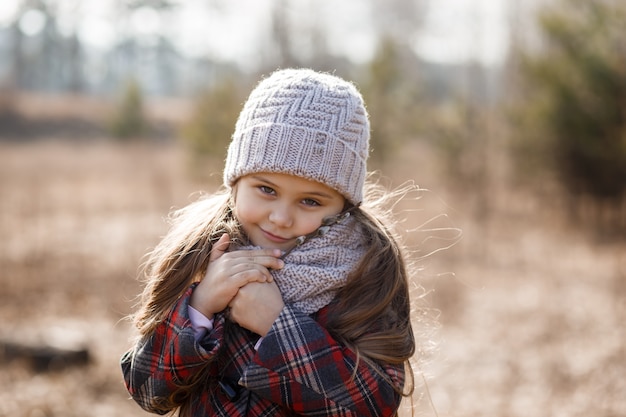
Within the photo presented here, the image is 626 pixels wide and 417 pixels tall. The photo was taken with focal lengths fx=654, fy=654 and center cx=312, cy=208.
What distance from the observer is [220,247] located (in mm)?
1728

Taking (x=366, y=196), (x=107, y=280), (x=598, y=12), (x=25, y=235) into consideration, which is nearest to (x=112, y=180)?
(x=25, y=235)

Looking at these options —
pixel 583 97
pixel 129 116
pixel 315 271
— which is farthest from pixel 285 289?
pixel 129 116

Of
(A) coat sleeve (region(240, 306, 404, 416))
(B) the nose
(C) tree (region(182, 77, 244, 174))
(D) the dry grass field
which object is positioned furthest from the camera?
(C) tree (region(182, 77, 244, 174))

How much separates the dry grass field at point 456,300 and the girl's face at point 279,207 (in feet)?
2.78

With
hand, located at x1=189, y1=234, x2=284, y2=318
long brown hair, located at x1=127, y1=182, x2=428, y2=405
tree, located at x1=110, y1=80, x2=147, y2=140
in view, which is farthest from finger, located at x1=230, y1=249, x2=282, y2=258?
tree, located at x1=110, y1=80, x2=147, y2=140

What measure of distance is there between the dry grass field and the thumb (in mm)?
927

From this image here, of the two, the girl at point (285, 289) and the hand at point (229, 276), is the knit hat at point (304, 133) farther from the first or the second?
the hand at point (229, 276)

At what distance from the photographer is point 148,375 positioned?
1629mm

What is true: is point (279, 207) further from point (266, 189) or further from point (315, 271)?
point (315, 271)

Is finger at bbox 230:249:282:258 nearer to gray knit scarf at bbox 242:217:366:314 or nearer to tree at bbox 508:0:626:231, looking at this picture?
gray knit scarf at bbox 242:217:366:314

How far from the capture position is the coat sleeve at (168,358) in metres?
1.55

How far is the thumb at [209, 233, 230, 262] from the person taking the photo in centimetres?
172

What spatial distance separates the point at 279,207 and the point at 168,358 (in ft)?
1.50

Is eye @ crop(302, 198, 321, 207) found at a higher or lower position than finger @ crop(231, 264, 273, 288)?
higher
